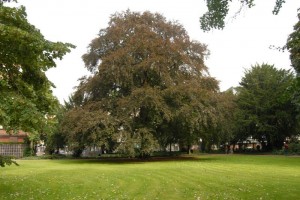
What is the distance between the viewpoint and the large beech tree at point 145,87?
30.1 meters

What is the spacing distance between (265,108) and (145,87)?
18911 mm

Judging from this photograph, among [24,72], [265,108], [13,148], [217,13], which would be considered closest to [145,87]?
[265,108]

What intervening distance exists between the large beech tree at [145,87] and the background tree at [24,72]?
56.8ft

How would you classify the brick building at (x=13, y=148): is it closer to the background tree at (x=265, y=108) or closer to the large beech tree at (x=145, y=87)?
the large beech tree at (x=145, y=87)

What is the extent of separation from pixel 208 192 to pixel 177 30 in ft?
84.4

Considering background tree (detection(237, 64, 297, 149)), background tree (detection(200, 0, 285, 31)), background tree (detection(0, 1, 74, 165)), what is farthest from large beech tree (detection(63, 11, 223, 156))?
background tree (detection(200, 0, 285, 31))

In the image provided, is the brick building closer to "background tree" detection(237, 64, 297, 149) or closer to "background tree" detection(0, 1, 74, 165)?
"background tree" detection(237, 64, 297, 149)

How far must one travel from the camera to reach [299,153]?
38.1 meters

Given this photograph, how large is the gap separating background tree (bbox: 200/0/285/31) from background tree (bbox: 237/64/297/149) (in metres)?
36.4

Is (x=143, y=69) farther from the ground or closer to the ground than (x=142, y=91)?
farther from the ground

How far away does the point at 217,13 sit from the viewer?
26.5ft

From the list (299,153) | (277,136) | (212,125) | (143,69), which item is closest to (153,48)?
(143,69)

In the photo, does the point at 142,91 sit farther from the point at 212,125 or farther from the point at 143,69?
the point at 212,125

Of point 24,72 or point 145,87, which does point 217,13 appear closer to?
point 24,72
